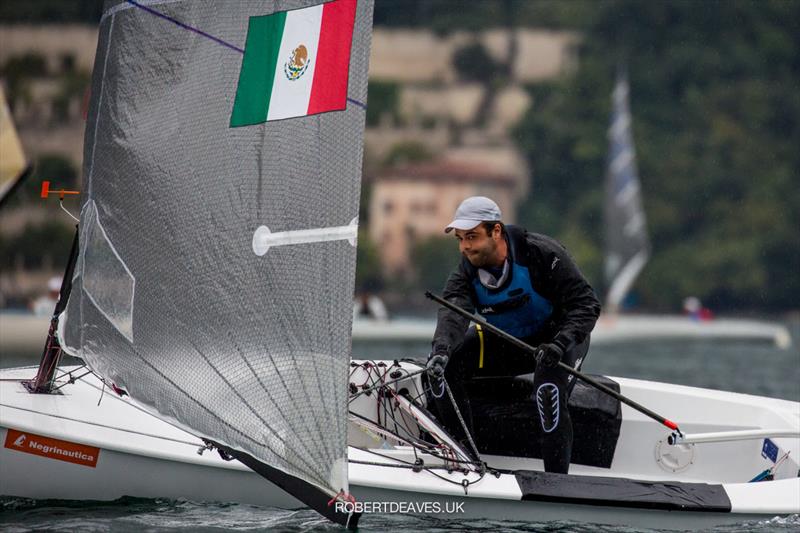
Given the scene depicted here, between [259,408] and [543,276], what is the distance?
1.24 metres

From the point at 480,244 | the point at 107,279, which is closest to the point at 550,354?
the point at 480,244

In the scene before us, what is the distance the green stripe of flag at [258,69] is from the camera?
383cm

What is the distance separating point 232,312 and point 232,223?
0.91 ft

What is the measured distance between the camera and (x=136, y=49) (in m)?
4.07

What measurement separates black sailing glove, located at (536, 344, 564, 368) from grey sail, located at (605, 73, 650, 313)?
2197 centimetres

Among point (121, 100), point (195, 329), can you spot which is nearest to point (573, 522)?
point (195, 329)

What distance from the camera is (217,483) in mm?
4098

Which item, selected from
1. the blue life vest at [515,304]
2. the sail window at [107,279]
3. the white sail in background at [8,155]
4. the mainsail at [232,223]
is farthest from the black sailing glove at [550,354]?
the white sail in background at [8,155]

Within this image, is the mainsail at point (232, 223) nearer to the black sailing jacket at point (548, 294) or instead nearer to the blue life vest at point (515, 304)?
the black sailing jacket at point (548, 294)

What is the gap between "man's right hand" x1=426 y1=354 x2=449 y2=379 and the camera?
4312 millimetres

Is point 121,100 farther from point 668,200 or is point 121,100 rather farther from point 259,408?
point 668,200

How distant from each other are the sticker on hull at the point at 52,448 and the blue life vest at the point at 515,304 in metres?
1.48

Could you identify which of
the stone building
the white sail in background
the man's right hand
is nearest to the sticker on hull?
the man's right hand

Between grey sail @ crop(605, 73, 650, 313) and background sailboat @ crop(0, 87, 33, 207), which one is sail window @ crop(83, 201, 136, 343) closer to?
background sailboat @ crop(0, 87, 33, 207)
